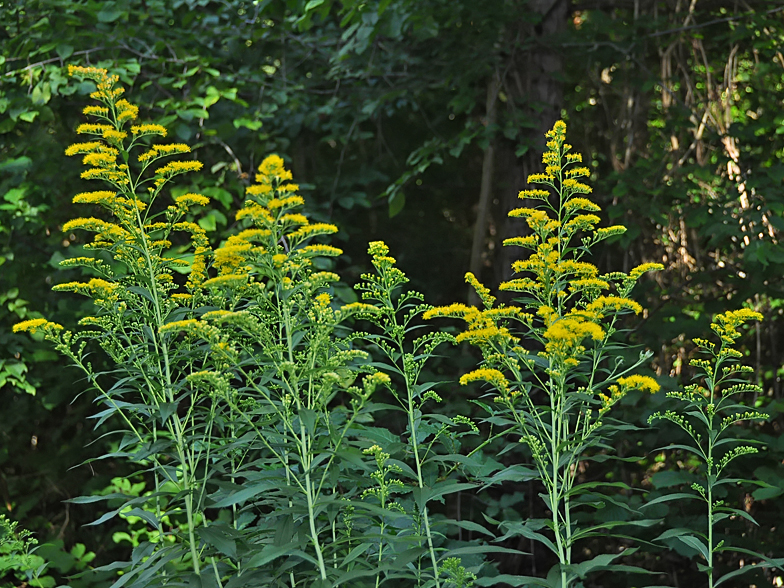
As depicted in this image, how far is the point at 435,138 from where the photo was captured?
4.54 metres

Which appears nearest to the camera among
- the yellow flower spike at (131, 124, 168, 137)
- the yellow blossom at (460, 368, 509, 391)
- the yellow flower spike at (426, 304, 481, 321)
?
the yellow blossom at (460, 368, 509, 391)

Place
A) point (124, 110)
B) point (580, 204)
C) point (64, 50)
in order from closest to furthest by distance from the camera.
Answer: point (580, 204), point (124, 110), point (64, 50)

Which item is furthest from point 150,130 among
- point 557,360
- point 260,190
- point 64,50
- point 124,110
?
point 64,50

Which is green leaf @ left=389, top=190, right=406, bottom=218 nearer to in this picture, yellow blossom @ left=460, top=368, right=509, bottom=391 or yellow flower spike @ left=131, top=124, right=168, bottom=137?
yellow flower spike @ left=131, top=124, right=168, bottom=137

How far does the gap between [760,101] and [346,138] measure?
2820 mm

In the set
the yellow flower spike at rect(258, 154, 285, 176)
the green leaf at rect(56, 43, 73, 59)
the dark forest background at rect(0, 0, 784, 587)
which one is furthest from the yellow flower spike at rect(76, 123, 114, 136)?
the green leaf at rect(56, 43, 73, 59)

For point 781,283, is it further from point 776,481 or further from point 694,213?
point 776,481

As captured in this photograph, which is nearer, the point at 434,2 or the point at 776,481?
the point at 776,481

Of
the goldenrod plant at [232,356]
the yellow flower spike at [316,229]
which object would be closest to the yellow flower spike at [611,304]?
the goldenrod plant at [232,356]

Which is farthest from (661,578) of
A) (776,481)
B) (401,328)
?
(401,328)

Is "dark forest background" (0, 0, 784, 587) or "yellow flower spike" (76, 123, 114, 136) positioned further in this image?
"dark forest background" (0, 0, 784, 587)

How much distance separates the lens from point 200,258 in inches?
93.1

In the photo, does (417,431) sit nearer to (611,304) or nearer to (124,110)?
(611,304)

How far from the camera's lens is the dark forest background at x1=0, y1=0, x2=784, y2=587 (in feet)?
13.6
